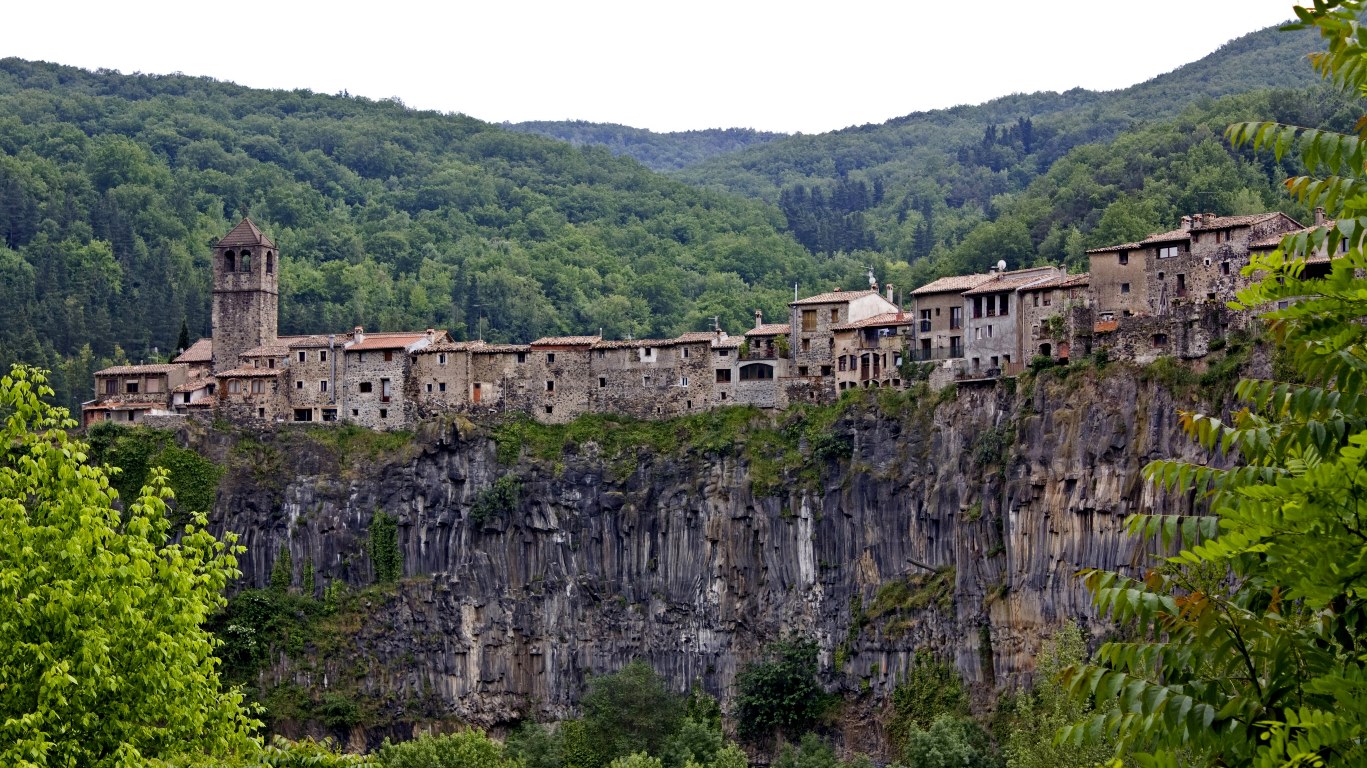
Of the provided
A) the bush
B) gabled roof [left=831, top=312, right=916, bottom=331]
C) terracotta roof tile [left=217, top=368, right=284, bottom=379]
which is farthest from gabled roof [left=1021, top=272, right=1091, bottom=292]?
terracotta roof tile [left=217, top=368, right=284, bottom=379]

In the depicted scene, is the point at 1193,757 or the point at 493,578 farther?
the point at 493,578

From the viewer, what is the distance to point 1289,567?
16.1 m

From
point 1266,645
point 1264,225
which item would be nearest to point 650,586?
point 1264,225

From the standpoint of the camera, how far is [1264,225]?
83.9 metres

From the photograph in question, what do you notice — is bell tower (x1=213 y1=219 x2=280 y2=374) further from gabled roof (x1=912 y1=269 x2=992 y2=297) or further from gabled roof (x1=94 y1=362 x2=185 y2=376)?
gabled roof (x1=912 y1=269 x2=992 y2=297)

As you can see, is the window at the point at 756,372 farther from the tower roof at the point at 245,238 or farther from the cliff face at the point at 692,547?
the tower roof at the point at 245,238

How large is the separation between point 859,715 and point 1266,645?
248ft

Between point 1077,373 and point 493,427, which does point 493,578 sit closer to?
point 493,427

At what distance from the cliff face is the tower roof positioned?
18804 millimetres

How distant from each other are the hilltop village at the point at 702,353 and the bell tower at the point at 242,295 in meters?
0.11

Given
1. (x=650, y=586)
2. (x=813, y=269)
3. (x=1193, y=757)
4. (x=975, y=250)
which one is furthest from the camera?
(x=813, y=269)

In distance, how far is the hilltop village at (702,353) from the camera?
86.3 m

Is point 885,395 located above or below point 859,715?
above

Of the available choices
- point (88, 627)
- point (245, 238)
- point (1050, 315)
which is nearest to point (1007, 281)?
point (1050, 315)
